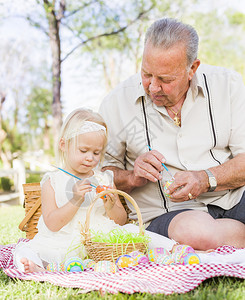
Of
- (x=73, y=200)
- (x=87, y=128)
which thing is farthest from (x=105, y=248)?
(x=87, y=128)

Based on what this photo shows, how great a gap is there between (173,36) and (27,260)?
1.63 meters

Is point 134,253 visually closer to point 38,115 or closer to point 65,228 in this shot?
point 65,228

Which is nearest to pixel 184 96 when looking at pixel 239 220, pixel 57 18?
pixel 239 220

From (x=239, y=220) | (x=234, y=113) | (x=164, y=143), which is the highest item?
(x=234, y=113)

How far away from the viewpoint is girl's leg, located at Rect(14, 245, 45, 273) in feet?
7.01

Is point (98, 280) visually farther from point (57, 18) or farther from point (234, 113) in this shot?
point (57, 18)

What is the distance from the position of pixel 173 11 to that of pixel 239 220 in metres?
11.6

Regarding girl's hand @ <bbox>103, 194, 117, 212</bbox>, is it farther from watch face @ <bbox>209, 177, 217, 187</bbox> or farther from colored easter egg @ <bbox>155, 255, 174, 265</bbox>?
watch face @ <bbox>209, 177, 217, 187</bbox>

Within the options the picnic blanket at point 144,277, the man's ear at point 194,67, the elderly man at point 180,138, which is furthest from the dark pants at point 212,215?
the man's ear at point 194,67

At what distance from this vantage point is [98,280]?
1.83m

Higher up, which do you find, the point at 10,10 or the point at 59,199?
the point at 10,10

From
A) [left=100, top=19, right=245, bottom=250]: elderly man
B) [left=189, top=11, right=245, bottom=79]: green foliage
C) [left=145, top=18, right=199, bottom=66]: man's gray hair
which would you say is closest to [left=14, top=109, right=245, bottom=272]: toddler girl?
[left=100, top=19, right=245, bottom=250]: elderly man

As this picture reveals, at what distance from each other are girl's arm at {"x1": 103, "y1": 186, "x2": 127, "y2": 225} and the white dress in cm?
5

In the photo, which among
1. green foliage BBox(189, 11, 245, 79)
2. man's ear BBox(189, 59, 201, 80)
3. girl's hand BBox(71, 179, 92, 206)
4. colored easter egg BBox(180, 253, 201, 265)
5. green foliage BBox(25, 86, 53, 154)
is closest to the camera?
colored easter egg BBox(180, 253, 201, 265)
